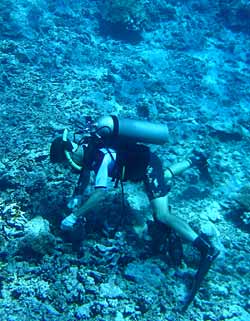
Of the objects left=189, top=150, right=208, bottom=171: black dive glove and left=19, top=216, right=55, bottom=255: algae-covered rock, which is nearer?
left=19, top=216, right=55, bottom=255: algae-covered rock

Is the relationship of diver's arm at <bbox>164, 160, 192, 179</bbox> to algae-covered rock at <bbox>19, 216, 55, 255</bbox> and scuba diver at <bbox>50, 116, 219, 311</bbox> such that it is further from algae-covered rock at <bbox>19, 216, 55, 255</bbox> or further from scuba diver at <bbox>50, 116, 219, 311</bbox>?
algae-covered rock at <bbox>19, 216, 55, 255</bbox>

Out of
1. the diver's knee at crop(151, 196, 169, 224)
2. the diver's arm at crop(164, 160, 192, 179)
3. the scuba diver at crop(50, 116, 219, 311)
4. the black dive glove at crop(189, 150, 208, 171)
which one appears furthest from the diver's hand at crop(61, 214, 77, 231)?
the black dive glove at crop(189, 150, 208, 171)

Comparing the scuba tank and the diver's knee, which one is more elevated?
the scuba tank

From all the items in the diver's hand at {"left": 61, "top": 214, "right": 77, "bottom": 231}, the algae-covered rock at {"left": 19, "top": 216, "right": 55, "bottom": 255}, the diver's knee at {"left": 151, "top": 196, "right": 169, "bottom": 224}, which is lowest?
the algae-covered rock at {"left": 19, "top": 216, "right": 55, "bottom": 255}

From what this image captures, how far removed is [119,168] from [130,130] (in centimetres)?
62

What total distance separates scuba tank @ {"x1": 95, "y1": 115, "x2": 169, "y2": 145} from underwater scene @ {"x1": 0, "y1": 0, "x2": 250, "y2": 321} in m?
0.02

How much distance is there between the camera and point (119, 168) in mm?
4699

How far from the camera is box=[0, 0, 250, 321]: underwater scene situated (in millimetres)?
4598

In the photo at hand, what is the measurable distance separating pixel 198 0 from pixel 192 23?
182 centimetres

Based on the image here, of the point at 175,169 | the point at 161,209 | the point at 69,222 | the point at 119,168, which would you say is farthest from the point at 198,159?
the point at 69,222

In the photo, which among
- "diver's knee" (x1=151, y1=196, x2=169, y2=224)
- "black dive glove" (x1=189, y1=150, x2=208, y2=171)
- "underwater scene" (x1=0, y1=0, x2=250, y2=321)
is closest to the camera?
"underwater scene" (x1=0, y1=0, x2=250, y2=321)

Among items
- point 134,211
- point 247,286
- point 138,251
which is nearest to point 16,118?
point 134,211

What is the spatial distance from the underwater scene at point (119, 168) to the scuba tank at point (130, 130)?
21 millimetres

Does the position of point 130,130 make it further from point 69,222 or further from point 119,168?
point 69,222
